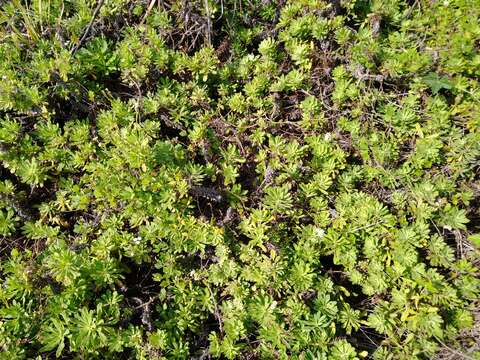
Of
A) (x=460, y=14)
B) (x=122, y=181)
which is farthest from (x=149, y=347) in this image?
(x=460, y=14)

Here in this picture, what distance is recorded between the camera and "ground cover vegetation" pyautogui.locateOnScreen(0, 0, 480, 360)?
2.42 metres

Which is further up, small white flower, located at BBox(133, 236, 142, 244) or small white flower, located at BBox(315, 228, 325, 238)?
small white flower, located at BBox(133, 236, 142, 244)

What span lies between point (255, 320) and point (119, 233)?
1038mm

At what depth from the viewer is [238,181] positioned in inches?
122

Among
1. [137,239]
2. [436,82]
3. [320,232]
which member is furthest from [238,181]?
[436,82]

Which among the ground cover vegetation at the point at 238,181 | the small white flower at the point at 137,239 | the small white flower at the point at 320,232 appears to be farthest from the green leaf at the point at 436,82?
the small white flower at the point at 137,239

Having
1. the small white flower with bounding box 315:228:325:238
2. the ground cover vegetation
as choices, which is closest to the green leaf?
the ground cover vegetation

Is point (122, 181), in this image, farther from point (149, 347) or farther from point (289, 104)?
point (289, 104)

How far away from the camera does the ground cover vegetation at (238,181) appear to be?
242cm

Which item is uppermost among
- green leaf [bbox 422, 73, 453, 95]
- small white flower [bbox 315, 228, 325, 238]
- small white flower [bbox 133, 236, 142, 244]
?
small white flower [bbox 133, 236, 142, 244]

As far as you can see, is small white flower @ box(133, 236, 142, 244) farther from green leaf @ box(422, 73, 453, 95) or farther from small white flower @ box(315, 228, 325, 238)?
green leaf @ box(422, 73, 453, 95)

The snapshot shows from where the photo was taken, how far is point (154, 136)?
292 cm

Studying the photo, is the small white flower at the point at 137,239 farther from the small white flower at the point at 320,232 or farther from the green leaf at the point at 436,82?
the green leaf at the point at 436,82

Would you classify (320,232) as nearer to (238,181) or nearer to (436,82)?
(238,181)
